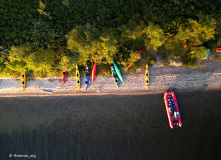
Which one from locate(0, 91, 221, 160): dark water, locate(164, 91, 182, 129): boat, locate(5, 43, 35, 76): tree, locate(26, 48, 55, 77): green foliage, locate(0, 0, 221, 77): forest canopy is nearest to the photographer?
locate(0, 0, 221, 77): forest canopy

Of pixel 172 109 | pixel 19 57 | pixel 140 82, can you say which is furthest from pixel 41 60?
pixel 172 109

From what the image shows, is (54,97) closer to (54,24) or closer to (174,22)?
(54,24)

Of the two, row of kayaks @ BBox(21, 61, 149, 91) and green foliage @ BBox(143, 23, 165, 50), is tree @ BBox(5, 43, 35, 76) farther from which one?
green foliage @ BBox(143, 23, 165, 50)

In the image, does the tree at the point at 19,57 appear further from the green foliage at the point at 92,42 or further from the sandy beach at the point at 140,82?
the green foliage at the point at 92,42

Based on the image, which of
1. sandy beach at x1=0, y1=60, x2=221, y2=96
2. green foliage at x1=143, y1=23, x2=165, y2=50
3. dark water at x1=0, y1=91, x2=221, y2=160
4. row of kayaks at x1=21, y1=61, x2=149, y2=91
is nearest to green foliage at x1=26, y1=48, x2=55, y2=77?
row of kayaks at x1=21, y1=61, x2=149, y2=91

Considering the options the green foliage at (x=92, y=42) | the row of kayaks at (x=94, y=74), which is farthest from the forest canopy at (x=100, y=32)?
the row of kayaks at (x=94, y=74)

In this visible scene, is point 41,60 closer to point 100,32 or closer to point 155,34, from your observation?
point 100,32

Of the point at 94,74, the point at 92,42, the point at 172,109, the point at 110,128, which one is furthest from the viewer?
the point at 110,128
